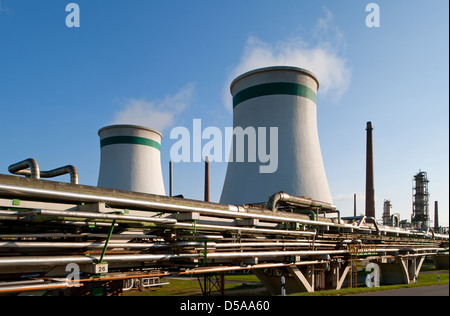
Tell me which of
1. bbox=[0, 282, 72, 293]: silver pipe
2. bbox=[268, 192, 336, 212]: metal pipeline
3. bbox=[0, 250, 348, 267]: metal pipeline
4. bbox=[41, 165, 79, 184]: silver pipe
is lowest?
bbox=[0, 282, 72, 293]: silver pipe

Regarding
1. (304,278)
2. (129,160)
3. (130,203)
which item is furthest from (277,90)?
(130,203)

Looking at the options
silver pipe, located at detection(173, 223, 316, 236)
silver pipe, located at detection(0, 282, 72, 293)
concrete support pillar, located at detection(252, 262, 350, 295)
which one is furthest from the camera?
concrete support pillar, located at detection(252, 262, 350, 295)

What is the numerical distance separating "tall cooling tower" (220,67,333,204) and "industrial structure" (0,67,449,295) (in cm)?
5

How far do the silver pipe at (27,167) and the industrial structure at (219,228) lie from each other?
1.1 inches

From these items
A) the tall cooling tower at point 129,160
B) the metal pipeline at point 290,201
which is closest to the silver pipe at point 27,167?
the metal pipeline at point 290,201

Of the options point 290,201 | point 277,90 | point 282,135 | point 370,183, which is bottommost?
point 290,201

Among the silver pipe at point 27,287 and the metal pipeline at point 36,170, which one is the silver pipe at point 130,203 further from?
the metal pipeline at point 36,170

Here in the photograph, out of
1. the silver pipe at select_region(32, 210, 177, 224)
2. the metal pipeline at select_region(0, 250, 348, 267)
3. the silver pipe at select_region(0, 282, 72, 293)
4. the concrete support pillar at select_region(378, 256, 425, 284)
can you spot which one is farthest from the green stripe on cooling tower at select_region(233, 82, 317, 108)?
the silver pipe at select_region(0, 282, 72, 293)

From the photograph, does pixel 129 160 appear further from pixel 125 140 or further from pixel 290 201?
pixel 290 201

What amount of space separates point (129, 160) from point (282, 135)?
38.8ft

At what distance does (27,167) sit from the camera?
32.9 feet

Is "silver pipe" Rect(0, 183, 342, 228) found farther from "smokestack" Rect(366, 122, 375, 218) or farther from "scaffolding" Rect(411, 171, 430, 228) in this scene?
"scaffolding" Rect(411, 171, 430, 228)

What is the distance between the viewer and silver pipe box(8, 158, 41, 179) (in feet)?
27.3
